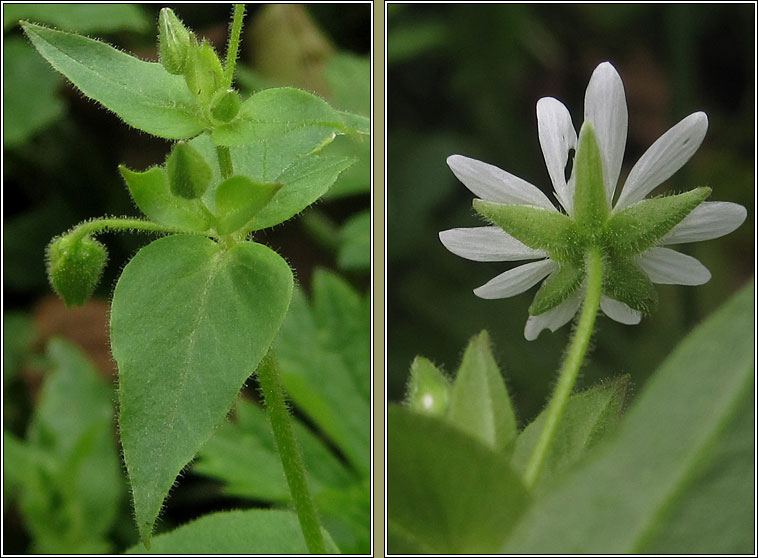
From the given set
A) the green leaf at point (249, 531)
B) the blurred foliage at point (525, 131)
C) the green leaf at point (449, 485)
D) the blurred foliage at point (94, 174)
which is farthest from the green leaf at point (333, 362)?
the green leaf at point (449, 485)

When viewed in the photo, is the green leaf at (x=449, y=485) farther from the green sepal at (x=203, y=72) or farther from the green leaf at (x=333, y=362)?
the green leaf at (x=333, y=362)

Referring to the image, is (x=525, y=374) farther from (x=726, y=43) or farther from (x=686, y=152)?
(x=726, y=43)

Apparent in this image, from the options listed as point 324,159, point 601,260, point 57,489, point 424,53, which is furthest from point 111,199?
point 601,260

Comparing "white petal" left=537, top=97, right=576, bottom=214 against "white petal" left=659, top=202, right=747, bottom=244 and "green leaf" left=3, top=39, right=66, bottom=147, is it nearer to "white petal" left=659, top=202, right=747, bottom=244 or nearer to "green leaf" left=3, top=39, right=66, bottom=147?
"white petal" left=659, top=202, right=747, bottom=244


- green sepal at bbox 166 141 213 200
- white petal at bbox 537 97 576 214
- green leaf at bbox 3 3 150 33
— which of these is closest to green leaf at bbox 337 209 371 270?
green leaf at bbox 3 3 150 33

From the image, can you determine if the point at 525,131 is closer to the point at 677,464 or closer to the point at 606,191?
the point at 606,191
